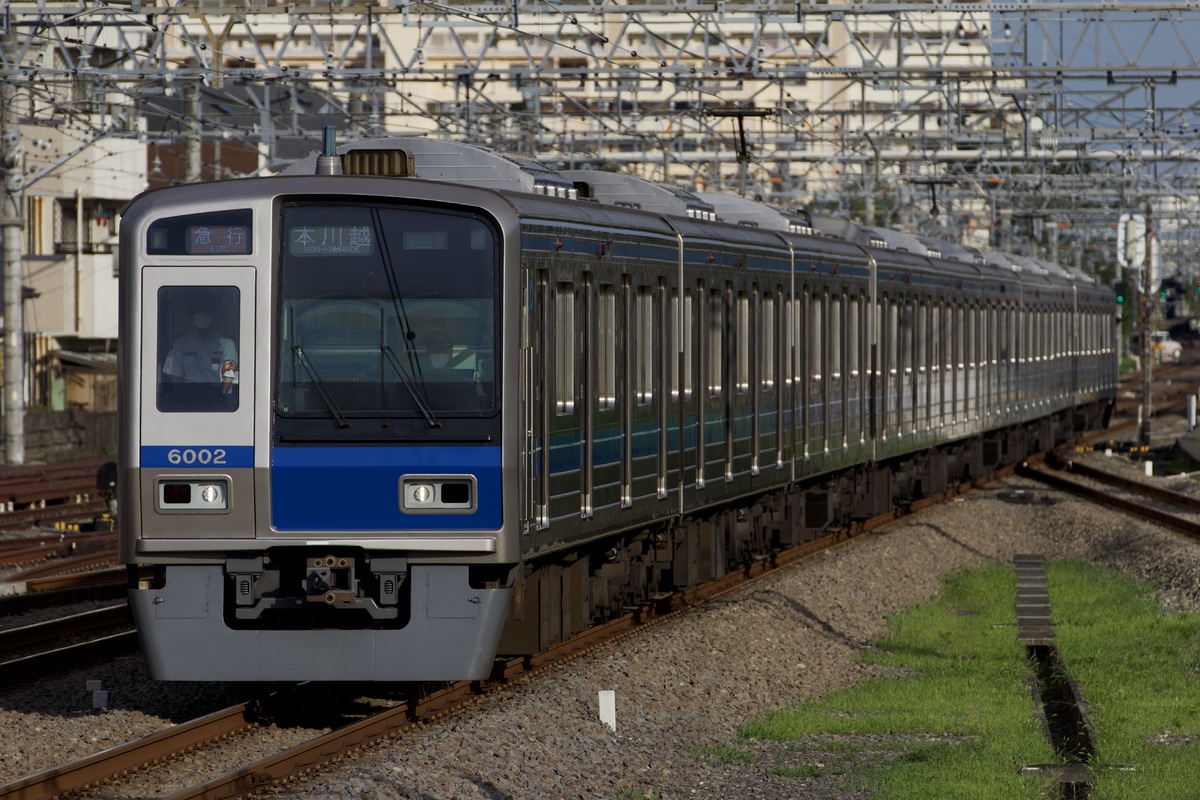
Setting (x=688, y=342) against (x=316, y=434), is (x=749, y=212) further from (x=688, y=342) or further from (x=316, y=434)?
(x=316, y=434)

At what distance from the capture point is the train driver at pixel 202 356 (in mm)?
9109

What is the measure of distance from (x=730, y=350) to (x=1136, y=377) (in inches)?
2379

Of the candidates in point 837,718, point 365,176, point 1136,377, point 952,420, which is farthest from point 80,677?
point 1136,377

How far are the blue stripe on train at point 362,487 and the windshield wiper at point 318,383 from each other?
0.17m

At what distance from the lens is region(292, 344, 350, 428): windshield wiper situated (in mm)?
9055

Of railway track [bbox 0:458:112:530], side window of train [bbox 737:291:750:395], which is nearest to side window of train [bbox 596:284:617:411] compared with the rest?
side window of train [bbox 737:291:750:395]

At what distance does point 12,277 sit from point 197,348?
20.9m

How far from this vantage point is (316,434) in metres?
9.06

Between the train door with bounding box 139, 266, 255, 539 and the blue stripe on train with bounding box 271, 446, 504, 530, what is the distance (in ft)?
0.61

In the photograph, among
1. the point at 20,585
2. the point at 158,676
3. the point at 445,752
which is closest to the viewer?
the point at 445,752

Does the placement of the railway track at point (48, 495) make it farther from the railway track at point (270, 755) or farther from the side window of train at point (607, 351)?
the side window of train at point (607, 351)

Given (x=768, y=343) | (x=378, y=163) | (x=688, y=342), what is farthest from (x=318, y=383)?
(x=768, y=343)

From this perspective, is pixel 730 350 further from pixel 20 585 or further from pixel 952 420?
pixel 952 420

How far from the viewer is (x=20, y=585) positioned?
1485 cm
